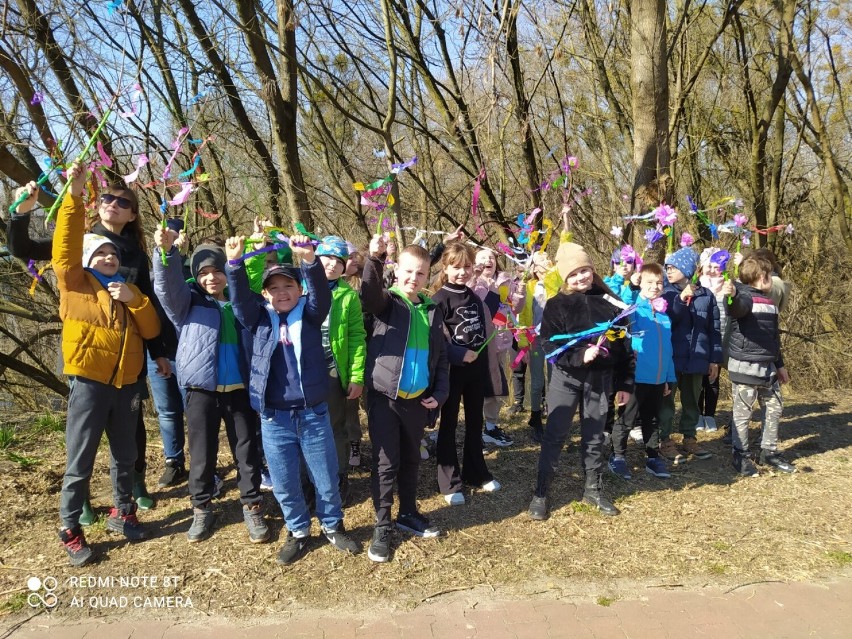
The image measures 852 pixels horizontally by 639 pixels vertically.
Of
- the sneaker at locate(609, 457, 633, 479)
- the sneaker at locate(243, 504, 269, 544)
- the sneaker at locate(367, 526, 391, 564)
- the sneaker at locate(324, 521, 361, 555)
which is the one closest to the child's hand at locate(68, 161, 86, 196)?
the sneaker at locate(243, 504, 269, 544)

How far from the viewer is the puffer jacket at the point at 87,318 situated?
2.90m

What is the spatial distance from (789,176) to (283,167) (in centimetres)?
878

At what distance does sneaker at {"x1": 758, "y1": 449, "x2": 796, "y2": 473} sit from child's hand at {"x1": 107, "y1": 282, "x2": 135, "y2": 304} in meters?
5.03

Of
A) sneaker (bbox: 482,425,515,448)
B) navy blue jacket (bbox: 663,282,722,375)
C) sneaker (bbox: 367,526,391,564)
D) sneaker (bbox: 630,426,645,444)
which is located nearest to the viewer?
sneaker (bbox: 367,526,391,564)

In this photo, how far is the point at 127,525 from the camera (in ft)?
Answer: 11.0

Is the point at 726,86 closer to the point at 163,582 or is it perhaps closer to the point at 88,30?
the point at 88,30

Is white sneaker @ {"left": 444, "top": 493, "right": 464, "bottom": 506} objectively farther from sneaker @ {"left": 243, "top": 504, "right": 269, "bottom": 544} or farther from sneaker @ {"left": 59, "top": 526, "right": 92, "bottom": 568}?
sneaker @ {"left": 59, "top": 526, "right": 92, "bottom": 568}

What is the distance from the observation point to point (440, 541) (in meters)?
3.41

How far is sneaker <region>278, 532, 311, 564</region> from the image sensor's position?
313cm

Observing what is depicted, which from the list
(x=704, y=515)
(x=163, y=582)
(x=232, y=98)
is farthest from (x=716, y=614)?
(x=232, y=98)

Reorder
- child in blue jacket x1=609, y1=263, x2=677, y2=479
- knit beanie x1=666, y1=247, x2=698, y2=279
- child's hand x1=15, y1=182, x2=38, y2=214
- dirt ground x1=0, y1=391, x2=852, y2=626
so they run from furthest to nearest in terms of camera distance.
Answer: knit beanie x1=666, y1=247, x2=698, y2=279, child in blue jacket x1=609, y1=263, x2=677, y2=479, dirt ground x1=0, y1=391, x2=852, y2=626, child's hand x1=15, y1=182, x2=38, y2=214

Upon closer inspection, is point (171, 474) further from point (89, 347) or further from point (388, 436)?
point (388, 436)

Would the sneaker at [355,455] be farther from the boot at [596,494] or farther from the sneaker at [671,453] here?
the sneaker at [671,453]

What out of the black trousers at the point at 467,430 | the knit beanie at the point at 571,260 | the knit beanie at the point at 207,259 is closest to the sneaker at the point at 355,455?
the black trousers at the point at 467,430
